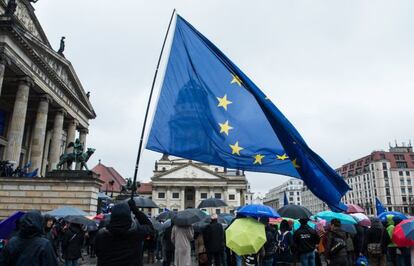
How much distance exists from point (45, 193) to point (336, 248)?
17.4m

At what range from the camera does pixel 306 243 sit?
25.6ft

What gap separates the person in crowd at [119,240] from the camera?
3598 mm

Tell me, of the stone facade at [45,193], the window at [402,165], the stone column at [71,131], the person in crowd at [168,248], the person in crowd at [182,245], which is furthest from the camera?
the window at [402,165]

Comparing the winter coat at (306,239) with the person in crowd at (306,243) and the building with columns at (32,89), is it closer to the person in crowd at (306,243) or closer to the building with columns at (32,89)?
the person in crowd at (306,243)

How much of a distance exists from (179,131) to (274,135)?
196 cm

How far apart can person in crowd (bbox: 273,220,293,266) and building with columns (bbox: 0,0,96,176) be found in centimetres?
2052

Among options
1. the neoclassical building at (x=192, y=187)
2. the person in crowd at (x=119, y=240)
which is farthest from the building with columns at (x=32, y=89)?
the neoclassical building at (x=192, y=187)

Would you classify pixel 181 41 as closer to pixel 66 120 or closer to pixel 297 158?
pixel 297 158

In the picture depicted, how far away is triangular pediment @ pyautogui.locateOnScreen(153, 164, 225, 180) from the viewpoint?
285ft

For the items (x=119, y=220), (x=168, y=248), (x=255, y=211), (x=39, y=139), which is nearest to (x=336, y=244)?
(x=255, y=211)

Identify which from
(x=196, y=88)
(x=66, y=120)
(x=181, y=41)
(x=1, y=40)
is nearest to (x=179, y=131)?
(x=196, y=88)

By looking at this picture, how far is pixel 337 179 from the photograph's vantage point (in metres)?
6.40

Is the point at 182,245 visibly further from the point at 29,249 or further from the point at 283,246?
the point at 29,249

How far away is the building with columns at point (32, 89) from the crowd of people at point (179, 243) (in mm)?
14853
